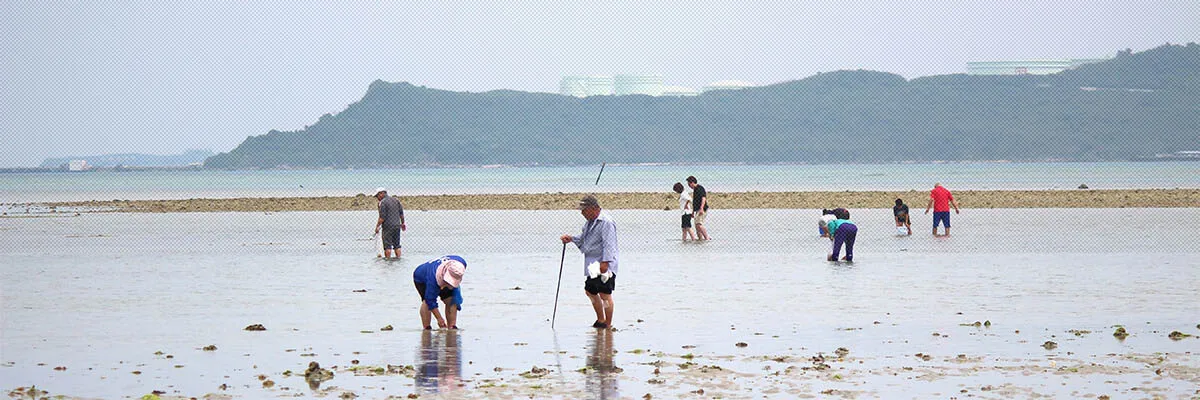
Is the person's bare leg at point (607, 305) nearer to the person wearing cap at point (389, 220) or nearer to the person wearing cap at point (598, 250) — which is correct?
the person wearing cap at point (598, 250)

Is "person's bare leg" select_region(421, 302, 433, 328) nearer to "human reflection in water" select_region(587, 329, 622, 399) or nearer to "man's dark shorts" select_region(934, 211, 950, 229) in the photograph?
"human reflection in water" select_region(587, 329, 622, 399)

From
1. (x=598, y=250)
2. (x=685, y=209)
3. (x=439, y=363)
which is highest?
(x=685, y=209)

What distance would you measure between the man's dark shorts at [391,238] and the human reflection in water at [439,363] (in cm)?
1097

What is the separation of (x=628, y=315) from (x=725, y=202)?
40.0 metres

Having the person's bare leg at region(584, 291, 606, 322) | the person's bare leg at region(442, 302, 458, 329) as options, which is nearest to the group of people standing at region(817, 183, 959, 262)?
the person's bare leg at region(584, 291, 606, 322)

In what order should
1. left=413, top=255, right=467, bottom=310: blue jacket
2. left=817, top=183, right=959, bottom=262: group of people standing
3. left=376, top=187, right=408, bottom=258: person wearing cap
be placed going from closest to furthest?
1. left=413, top=255, right=467, bottom=310: blue jacket
2. left=817, top=183, right=959, bottom=262: group of people standing
3. left=376, top=187, right=408, bottom=258: person wearing cap

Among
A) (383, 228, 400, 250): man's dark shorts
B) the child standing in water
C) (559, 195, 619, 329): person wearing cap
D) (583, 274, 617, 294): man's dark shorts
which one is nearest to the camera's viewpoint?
(559, 195, 619, 329): person wearing cap

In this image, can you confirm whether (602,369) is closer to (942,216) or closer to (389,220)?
(389,220)

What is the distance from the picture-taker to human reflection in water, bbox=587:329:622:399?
11.4 metres

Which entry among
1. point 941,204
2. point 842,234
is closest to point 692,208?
point 941,204

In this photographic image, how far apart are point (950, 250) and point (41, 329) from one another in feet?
54.2

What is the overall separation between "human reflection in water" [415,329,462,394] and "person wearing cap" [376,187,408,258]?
33.8 ft

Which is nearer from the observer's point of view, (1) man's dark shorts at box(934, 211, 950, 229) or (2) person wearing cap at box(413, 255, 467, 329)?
(2) person wearing cap at box(413, 255, 467, 329)

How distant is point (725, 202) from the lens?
186 feet
